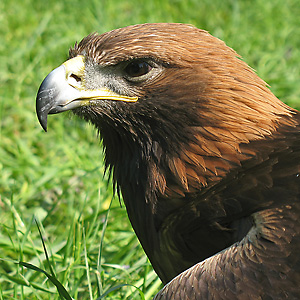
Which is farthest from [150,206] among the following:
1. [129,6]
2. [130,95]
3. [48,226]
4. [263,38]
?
[129,6]

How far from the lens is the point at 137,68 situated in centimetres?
341

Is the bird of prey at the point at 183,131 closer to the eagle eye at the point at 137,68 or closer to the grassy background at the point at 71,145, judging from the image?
the eagle eye at the point at 137,68

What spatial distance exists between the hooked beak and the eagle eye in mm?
130

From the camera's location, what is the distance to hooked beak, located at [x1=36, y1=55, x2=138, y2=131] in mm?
3363

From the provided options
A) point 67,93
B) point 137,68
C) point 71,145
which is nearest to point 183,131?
point 137,68

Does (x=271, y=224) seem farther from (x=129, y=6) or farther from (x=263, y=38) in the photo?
(x=129, y=6)

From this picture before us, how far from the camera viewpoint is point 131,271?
419 cm

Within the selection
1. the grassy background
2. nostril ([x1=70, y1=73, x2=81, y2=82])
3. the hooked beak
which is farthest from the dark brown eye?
the grassy background

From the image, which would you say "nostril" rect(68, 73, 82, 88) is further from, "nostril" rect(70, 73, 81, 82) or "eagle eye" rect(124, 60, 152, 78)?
"eagle eye" rect(124, 60, 152, 78)

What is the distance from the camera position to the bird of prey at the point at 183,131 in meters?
3.20

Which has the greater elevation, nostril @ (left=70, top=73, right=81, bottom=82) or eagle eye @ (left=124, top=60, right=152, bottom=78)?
nostril @ (left=70, top=73, right=81, bottom=82)

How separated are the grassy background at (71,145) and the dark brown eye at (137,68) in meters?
1.04

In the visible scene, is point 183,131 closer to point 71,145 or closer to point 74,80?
point 74,80

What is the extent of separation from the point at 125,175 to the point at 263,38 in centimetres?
394
